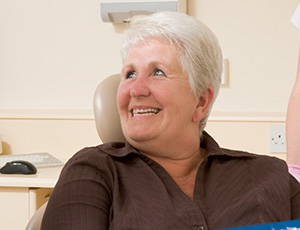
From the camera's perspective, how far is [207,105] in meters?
1.47

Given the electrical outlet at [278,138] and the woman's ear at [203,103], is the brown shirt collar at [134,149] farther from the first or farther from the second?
the electrical outlet at [278,138]

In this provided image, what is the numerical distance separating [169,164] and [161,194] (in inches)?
5.9

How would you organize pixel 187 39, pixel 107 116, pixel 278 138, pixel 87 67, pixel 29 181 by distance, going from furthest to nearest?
1. pixel 87 67
2. pixel 278 138
3. pixel 29 181
4. pixel 107 116
5. pixel 187 39

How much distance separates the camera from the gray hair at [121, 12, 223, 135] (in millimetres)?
1382

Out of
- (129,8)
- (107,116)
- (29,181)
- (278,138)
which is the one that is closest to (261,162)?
(107,116)

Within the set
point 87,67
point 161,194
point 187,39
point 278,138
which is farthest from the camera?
point 87,67

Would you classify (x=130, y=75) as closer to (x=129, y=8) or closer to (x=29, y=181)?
(x=29, y=181)

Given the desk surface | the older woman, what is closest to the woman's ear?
the older woman

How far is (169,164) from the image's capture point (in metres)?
1.41

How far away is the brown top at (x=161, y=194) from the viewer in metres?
1.20

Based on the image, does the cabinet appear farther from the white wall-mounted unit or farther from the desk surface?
the white wall-mounted unit

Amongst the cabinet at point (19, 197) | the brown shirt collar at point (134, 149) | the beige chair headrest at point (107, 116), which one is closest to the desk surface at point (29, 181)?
the cabinet at point (19, 197)

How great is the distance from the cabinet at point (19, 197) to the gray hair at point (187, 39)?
0.71m

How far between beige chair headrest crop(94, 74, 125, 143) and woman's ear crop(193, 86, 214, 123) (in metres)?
0.24
